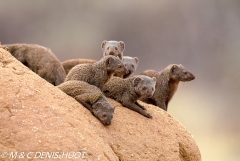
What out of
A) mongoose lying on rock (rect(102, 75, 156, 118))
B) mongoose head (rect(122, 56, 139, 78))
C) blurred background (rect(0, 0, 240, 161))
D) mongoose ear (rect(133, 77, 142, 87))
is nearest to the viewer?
mongoose lying on rock (rect(102, 75, 156, 118))

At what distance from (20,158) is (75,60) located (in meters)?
4.73

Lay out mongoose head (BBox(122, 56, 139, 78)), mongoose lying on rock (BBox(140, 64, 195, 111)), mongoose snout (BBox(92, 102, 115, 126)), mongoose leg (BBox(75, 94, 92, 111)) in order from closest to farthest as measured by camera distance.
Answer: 1. mongoose snout (BBox(92, 102, 115, 126))
2. mongoose leg (BBox(75, 94, 92, 111))
3. mongoose lying on rock (BBox(140, 64, 195, 111))
4. mongoose head (BBox(122, 56, 139, 78))

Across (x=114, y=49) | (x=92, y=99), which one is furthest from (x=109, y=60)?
(x=114, y=49)

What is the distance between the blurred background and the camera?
845 cm

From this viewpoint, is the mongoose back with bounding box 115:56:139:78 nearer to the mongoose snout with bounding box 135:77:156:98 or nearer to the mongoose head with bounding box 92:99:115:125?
the mongoose snout with bounding box 135:77:156:98

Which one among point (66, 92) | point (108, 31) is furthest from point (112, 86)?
point (108, 31)

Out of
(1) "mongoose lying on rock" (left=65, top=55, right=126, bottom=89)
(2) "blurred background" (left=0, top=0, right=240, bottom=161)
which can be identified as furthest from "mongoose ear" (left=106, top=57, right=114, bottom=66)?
(2) "blurred background" (left=0, top=0, right=240, bottom=161)

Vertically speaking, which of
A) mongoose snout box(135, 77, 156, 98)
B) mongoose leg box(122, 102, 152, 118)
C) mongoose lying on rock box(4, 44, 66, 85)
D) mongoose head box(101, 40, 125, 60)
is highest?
mongoose head box(101, 40, 125, 60)

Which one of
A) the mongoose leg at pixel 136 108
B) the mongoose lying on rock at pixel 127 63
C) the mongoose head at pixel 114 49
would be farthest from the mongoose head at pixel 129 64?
the mongoose leg at pixel 136 108

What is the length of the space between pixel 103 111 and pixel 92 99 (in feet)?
0.82

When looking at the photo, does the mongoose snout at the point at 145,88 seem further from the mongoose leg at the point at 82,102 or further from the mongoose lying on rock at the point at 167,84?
the mongoose lying on rock at the point at 167,84

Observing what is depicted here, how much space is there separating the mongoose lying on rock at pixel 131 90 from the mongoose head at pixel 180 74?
1551 millimetres

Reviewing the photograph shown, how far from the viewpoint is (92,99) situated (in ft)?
15.7

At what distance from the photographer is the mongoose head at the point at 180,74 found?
7059 millimetres
